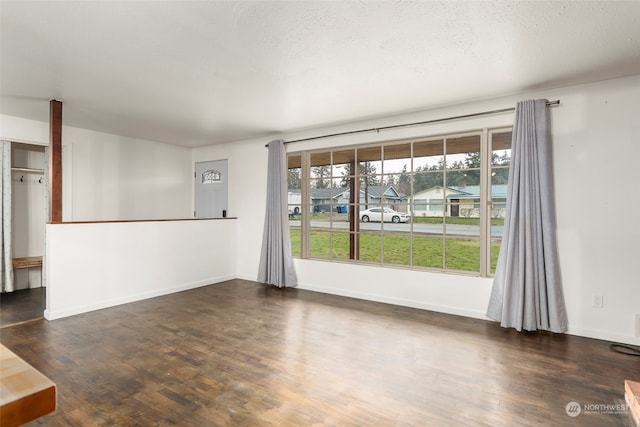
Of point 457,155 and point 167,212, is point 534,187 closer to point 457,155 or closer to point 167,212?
point 457,155

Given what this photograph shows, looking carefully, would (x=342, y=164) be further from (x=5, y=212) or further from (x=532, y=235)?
(x=5, y=212)

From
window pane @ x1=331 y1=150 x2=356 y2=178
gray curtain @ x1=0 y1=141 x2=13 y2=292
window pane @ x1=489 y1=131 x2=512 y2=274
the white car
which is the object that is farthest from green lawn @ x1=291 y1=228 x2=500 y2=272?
gray curtain @ x1=0 y1=141 x2=13 y2=292

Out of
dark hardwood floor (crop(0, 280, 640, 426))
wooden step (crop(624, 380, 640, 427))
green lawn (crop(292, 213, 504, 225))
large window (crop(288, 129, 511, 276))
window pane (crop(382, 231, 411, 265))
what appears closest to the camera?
wooden step (crop(624, 380, 640, 427))

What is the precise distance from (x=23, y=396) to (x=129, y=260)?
417 cm

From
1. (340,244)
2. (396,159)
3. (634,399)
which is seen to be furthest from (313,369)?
(340,244)

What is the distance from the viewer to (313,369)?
244cm

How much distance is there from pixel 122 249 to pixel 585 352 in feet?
16.5

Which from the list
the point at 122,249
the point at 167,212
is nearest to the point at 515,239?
the point at 122,249

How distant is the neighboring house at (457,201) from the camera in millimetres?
3629

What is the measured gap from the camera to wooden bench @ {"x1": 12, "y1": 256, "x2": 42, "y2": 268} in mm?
4484

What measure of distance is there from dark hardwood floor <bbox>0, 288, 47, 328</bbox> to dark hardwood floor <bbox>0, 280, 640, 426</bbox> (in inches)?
11.1

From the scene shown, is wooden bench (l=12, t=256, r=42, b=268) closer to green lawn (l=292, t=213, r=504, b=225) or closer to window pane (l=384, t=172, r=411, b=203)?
green lawn (l=292, t=213, r=504, b=225)

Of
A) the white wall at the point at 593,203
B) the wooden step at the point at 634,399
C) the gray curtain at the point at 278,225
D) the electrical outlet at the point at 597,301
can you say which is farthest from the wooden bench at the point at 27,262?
the electrical outlet at the point at 597,301

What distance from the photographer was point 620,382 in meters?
2.25
